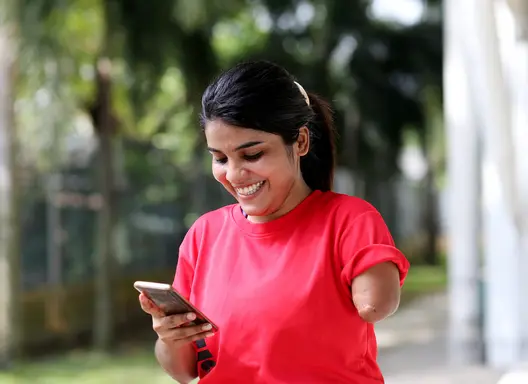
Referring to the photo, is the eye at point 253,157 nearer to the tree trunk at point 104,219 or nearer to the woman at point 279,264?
the woman at point 279,264

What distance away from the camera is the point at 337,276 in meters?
1.52

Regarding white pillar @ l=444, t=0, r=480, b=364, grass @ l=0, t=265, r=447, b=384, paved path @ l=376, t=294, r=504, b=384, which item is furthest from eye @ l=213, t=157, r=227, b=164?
grass @ l=0, t=265, r=447, b=384

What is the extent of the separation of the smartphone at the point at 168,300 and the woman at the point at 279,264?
1 centimetres

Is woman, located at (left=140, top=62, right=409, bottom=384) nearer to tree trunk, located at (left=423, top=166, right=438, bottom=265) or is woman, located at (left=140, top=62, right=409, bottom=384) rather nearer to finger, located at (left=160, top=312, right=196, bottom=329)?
finger, located at (left=160, top=312, right=196, bottom=329)

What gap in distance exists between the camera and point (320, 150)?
67.7 inches

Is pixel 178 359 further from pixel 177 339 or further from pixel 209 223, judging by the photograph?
pixel 209 223

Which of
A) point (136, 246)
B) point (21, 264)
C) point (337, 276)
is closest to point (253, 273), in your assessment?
point (337, 276)

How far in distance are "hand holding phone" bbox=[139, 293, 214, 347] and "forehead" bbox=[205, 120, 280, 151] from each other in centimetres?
27

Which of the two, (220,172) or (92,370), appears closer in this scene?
(220,172)

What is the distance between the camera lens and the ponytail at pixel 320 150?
1.69 meters

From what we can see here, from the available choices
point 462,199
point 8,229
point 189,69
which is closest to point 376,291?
point 462,199

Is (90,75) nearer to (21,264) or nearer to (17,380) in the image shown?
(21,264)

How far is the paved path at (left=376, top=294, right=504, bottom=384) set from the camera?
6.41m

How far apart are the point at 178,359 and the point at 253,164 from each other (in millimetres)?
382
